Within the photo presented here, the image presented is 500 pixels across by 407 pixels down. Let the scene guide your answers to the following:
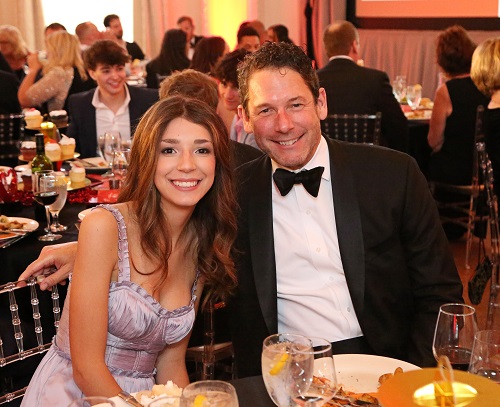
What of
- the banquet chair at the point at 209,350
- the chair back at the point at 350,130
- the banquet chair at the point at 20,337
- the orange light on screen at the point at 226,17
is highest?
the orange light on screen at the point at 226,17

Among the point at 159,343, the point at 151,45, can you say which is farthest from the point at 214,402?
the point at 151,45

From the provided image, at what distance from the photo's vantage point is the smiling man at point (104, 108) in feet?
16.5

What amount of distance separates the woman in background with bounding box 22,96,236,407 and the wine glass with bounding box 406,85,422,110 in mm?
4658

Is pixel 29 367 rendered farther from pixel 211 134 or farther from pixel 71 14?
pixel 71 14

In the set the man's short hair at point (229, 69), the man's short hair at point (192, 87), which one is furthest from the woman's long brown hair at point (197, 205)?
the man's short hair at point (229, 69)

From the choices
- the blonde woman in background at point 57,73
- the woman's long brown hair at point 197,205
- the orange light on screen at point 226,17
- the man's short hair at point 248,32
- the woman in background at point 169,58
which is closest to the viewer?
the woman's long brown hair at point 197,205

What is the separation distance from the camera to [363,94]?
5.55 metres

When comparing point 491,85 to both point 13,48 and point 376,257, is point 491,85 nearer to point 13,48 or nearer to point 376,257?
point 376,257

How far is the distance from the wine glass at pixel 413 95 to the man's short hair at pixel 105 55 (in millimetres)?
2648

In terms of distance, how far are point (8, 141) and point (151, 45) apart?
814cm

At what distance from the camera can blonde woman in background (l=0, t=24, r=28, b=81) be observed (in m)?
8.08

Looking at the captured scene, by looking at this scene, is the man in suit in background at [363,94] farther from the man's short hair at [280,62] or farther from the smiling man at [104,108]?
the man's short hair at [280,62]

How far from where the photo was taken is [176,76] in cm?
383

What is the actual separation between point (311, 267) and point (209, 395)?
1.15 meters
